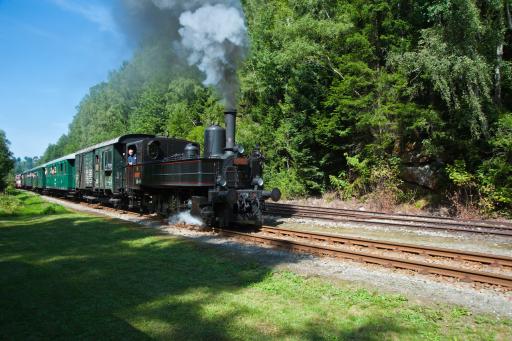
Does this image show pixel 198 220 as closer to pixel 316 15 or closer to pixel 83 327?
pixel 83 327

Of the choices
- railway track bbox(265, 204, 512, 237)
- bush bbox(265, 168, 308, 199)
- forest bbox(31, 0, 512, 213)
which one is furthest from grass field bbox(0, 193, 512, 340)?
bush bbox(265, 168, 308, 199)

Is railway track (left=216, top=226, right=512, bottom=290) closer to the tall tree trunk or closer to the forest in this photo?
the forest

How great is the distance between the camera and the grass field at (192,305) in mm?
4645

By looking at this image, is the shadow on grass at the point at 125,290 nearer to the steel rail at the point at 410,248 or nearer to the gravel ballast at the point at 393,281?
the gravel ballast at the point at 393,281

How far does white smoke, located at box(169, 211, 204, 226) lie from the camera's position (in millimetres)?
13437

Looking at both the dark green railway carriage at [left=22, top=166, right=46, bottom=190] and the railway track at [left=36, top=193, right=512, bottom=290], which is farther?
the dark green railway carriage at [left=22, top=166, right=46, bottom=190]

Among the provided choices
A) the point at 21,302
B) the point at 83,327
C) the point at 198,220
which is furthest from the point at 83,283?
the point at 198,220

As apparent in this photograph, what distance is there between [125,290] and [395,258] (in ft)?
17.7

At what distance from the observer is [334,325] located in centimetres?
490

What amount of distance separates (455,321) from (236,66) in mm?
13151

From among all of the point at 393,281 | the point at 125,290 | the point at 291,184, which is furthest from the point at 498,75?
the point at 125,290

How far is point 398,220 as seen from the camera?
569 inches

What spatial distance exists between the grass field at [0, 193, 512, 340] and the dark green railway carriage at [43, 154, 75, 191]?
1885cm

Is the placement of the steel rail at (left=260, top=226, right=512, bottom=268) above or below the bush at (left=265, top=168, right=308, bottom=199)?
below
